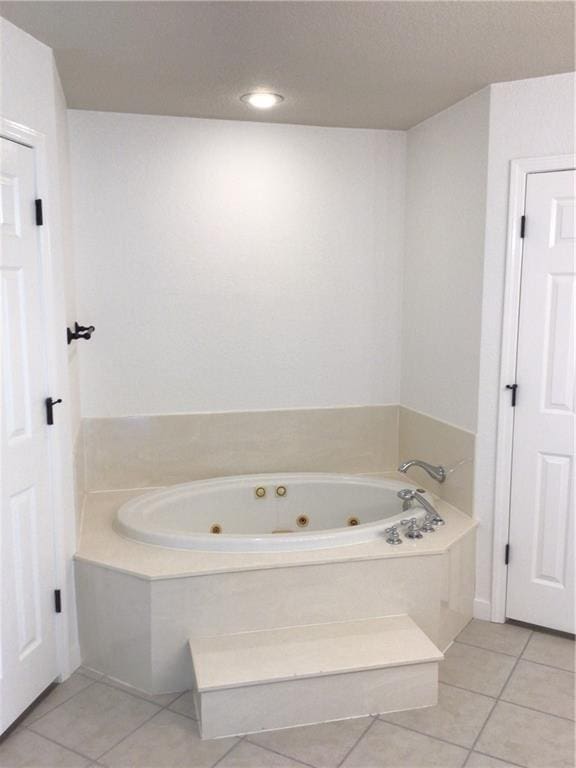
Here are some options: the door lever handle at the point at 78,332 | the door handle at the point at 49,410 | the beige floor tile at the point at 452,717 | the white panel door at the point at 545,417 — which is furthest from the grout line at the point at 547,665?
the door lever handle at the point at 78,332

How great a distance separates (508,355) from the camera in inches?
114

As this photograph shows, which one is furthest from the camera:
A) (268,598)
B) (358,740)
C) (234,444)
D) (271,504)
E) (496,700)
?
(234,444)

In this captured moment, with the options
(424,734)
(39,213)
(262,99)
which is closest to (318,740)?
(424,734)

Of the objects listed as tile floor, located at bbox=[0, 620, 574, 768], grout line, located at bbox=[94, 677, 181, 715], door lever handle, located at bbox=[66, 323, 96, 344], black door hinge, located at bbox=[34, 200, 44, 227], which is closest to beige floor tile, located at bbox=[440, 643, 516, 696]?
tile floor, located at bbox=[0, 620, 574, 768]

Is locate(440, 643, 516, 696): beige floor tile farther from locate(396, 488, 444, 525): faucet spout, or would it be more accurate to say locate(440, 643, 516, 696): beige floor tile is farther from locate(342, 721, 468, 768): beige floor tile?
locate(396, 488, 444, 525): faucet spout

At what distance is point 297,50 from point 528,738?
2.47 meters

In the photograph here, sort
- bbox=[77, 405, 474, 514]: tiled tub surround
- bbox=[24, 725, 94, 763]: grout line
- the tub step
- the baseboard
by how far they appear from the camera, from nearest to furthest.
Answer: bbox=[24, 725, 94, 763]: grout line
the tub step
the baseboard
bbox=[77, 405, 474, 514]: tiled tub surround

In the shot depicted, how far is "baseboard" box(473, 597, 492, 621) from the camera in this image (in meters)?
3.04

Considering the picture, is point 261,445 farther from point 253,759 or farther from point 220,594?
point 253,759

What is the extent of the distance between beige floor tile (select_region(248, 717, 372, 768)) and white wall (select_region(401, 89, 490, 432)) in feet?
4.48

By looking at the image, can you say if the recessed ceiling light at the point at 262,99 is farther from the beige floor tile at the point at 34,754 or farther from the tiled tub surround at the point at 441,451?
the beige floor tile at the point at 34,754

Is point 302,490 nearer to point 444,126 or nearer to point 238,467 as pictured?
point 238,467

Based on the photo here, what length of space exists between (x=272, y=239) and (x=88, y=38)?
1451mm

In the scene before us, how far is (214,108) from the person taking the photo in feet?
10.4
